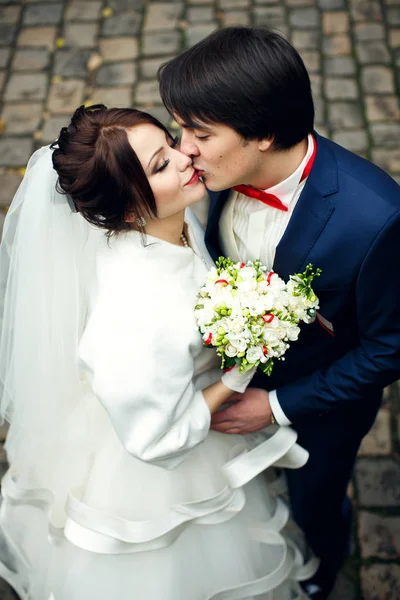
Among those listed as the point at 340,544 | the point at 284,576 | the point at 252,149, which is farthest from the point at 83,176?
the point at 340,544

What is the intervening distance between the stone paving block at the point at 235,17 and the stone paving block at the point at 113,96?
3.67ft

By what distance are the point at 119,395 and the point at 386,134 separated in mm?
3780

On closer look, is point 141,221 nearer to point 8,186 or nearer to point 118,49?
point 8,186

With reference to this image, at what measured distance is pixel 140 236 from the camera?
2590 mm

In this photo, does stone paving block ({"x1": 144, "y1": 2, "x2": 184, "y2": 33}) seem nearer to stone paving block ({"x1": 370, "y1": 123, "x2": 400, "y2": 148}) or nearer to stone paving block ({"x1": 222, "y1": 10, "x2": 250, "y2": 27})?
stone paving block ({"x1": 222, "y1": 10, "x2": 250, "y2": 27})

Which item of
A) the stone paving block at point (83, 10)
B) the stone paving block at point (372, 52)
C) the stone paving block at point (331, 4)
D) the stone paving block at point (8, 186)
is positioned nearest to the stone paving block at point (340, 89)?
the stone paving block at point (372, 52)

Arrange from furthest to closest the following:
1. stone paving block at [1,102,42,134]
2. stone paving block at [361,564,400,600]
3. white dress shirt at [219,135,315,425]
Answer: stone paving block at [1,102,42,134] → stone paving block at [361,564,400,600] → white dress shirt at [219,135,315,425]

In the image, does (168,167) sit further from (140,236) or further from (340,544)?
(340,544)

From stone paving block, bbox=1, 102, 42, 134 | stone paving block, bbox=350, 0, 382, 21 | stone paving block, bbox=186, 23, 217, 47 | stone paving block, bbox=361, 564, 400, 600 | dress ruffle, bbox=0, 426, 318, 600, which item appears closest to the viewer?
dress ruffle, bbox=0, 426, 318, 600

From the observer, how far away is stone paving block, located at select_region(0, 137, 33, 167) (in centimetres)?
543

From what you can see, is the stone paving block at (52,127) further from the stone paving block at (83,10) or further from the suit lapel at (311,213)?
the suit lapel at (311,213)

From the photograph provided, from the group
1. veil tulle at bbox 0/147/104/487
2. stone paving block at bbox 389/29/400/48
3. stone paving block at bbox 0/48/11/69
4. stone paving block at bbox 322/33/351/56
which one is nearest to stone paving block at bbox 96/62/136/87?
stone paving block at bbox 0/48/11/69

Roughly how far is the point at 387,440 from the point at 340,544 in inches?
32.7

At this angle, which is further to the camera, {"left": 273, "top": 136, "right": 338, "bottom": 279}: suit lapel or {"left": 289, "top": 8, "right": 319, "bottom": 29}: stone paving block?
{"left": 289, "top": 8, "right": 319, "bottom": 29}: stone paving block
